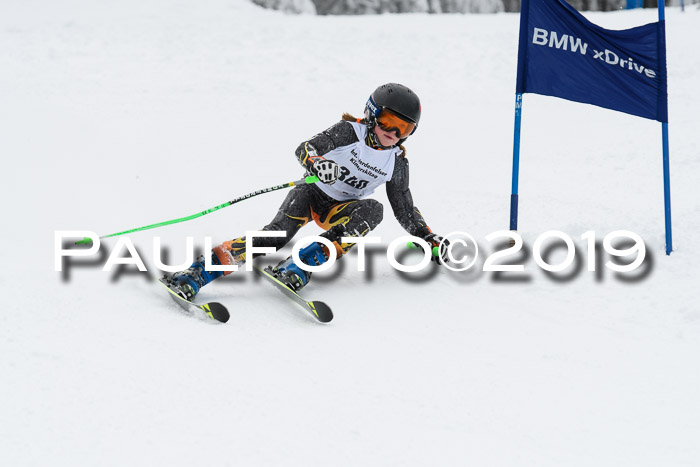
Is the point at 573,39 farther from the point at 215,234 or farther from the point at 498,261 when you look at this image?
the point at 215,234

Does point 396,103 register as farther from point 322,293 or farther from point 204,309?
point 204,309

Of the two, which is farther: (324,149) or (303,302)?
(324,149)

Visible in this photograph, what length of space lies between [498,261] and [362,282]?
1086mm

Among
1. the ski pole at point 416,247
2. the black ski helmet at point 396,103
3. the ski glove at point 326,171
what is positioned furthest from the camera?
the ski pole at point 416,247

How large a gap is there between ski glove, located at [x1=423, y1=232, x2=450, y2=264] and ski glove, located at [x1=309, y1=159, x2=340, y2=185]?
1.10 meters

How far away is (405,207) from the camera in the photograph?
535 cm

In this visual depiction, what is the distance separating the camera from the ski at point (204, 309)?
4121mm

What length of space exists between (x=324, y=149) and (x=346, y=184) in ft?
1.08

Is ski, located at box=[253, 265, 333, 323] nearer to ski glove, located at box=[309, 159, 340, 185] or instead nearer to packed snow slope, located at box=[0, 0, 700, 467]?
packed snow slope, located at box=[0, 0, 700, 467]

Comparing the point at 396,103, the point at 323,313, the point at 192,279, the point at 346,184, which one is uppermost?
the point at 396,103

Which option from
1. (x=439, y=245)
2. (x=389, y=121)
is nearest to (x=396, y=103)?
(x=389, y=121)
